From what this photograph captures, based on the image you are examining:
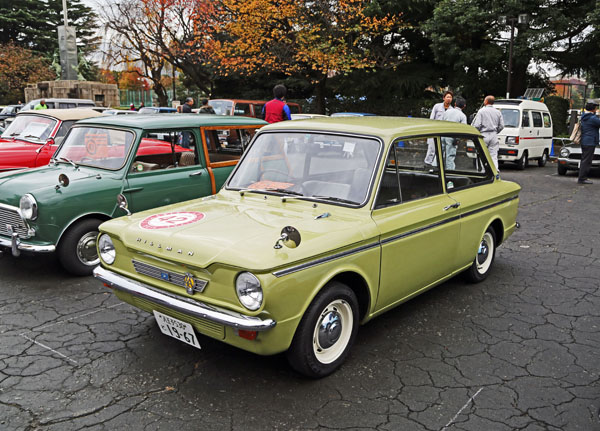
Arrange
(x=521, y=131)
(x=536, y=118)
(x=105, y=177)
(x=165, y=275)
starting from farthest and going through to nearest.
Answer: (x=536, y=118) < (x=521, y=131) < (x=105, y=177) < (x=165, y=275)

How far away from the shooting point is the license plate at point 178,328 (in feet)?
11.2

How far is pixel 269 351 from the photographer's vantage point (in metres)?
3.20

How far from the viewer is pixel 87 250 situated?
5754 mm

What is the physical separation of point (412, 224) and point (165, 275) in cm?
192

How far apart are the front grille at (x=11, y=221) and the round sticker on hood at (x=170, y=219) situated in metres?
2.24

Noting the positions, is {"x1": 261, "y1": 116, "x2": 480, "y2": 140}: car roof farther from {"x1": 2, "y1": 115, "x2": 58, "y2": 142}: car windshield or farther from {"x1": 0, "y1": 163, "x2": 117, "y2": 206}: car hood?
{"x1": 2, "y1": 115, "x2": 58, "y2": 142}: car windshield

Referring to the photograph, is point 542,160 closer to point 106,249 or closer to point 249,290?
point 106,249

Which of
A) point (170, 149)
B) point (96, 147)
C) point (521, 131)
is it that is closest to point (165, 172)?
point (170, 149)

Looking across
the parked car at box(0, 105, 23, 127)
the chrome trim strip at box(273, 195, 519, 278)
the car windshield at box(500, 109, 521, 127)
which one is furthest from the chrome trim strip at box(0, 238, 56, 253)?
the parked car at box(0, 105, 23, 127)

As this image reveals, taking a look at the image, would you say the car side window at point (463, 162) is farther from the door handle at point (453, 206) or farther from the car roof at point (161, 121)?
the car roof at point (161, 121)

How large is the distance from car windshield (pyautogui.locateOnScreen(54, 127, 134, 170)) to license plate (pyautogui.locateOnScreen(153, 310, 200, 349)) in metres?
2.97

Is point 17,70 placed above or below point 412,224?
above

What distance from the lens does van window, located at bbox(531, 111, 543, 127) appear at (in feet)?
53.3

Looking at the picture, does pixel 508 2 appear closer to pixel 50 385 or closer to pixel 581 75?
pixel 581 75
